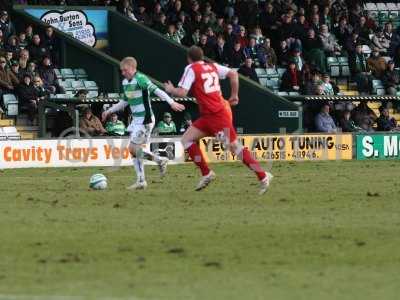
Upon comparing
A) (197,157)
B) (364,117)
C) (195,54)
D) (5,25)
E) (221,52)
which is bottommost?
(364,117)

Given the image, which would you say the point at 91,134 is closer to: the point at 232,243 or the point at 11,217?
the point at 11,217

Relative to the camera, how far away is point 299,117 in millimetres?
33375

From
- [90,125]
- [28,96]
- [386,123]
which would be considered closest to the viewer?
[90,125]

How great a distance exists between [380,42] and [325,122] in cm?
653

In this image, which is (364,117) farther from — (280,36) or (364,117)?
(280,36)

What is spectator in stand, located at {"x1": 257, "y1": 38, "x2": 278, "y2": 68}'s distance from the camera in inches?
1409

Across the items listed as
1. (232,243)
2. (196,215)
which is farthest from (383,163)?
(232,243)

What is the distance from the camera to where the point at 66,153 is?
2881 centimetres

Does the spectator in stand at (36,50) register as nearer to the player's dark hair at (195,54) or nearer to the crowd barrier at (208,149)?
the crowd barrier at (208,149)

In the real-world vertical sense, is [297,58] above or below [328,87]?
above

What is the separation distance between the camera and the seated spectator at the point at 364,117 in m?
35.2

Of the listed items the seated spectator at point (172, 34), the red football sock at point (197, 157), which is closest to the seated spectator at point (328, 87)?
the seated spectator at point (172, 34)

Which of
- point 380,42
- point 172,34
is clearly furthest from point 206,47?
point 380,42

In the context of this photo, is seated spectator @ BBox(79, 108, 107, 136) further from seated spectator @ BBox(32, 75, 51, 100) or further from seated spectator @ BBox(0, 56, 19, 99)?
seated spectator @ BBox(0, 56, 19, 99)
